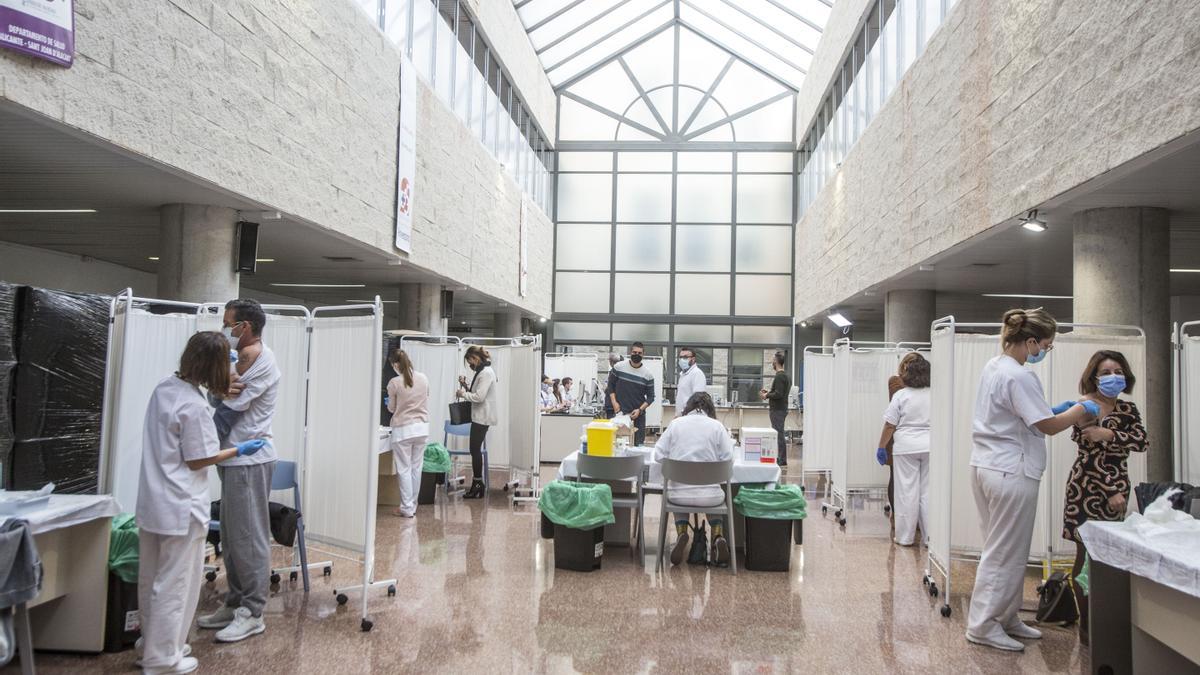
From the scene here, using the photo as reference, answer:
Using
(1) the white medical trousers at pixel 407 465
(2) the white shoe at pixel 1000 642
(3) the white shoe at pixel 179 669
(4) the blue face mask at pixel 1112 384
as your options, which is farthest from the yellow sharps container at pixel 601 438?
(4) the blue face mask at pixel 1112 384

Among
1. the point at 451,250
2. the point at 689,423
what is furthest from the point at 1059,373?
the point at 451,250

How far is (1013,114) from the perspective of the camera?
7.37 metres

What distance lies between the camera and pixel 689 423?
19.6 feet

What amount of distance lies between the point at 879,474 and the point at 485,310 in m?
12.3

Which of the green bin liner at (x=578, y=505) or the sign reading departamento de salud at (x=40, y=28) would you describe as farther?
the green bin liner at (x=578, y=505)

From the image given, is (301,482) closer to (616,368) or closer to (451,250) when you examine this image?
(616,368)

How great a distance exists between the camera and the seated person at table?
592 centimetres

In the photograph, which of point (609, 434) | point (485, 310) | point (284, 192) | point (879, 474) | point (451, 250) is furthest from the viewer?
point (485, 310)

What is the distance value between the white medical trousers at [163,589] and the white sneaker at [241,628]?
1.46 ft

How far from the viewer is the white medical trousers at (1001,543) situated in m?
4.21

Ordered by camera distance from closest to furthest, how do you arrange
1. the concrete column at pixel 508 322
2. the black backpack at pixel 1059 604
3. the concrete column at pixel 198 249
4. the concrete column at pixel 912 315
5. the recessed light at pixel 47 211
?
the black backpack at pixel 1059 604, the concrete column at pixel 198 249, the recessed light at pixel 47 211, the concrete column at pixel 912 315, the concrete column at pixel 508 322

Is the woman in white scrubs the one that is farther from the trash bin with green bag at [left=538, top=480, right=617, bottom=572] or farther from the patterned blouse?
the trash bin with green bag at [left=538, top=480, right=617, bottom=572]

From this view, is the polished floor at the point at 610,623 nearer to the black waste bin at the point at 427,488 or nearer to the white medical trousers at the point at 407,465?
the white medical trousers at the point at 407,465

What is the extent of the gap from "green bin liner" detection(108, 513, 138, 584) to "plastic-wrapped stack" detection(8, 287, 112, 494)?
74cm
